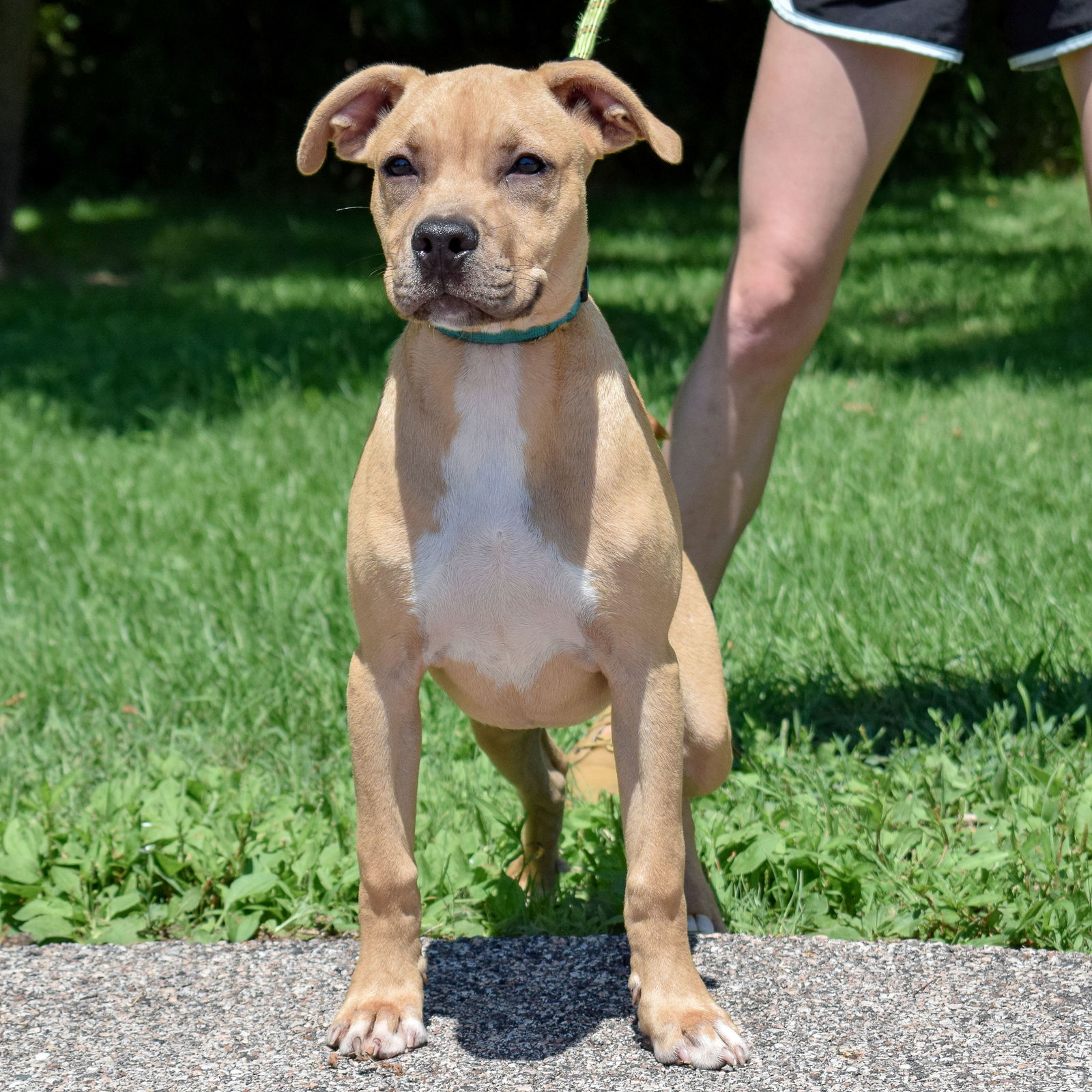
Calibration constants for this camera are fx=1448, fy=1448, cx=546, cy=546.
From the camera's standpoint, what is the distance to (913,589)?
4516 mm

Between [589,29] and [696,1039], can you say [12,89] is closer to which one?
[589,29]

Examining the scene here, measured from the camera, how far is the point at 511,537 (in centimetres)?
253

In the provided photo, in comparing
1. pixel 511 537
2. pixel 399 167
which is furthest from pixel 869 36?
pixel 511 537

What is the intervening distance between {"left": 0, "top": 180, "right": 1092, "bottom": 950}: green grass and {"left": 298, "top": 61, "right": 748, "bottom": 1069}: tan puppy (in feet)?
1.76

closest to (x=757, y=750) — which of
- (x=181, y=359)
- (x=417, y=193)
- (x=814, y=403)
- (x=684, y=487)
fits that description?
(x=684, y=487)

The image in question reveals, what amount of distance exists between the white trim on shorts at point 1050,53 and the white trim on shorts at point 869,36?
0.10 m

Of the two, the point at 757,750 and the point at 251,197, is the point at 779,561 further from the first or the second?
the point at 251,197

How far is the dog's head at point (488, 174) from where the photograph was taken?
2395mm

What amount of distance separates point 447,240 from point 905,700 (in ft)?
6.84

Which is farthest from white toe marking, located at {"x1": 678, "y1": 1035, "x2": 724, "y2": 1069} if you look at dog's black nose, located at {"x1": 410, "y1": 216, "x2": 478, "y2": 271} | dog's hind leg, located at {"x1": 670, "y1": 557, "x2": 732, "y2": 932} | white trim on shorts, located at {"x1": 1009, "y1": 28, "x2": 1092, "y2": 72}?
white trim on shorts, located at {"x1": 1009, "y1": 28, "x2": 1092, "y2": 72}

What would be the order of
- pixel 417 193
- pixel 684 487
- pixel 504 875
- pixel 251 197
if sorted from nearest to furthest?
pixel 417 193 → pixel 504 875 → pixel 684 487 → pixel 251 197

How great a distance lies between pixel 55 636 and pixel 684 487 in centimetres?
212

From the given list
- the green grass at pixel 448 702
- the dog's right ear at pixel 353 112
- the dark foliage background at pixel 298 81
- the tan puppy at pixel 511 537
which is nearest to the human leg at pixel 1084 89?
the tan puppy at pixel 511 537

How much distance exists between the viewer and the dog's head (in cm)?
239
